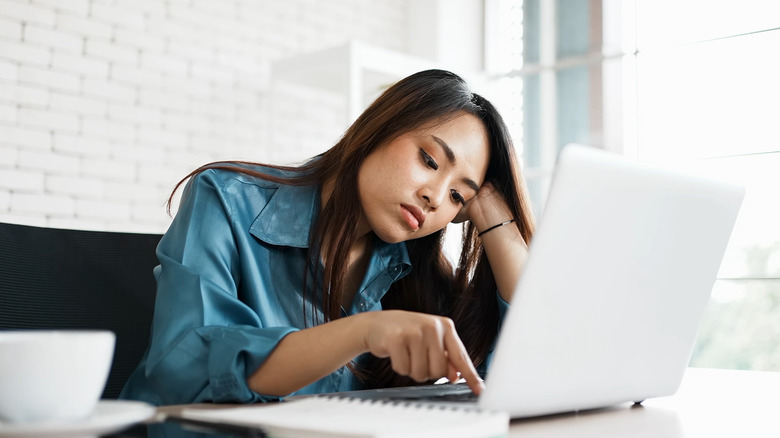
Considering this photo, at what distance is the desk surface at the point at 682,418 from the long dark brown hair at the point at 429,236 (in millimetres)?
455

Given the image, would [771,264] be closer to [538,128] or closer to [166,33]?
[538,128]

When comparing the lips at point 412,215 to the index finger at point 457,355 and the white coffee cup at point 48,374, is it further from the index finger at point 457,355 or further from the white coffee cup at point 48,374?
the white coffee cup at point 48,374

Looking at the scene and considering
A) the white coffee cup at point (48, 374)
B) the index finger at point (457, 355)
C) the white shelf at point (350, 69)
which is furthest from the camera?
the white shelf at point (350, 69)

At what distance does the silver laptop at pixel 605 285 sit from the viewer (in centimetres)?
65

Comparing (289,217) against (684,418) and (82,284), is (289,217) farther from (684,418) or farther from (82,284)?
(684,418)

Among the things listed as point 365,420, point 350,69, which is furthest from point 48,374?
point 350,69

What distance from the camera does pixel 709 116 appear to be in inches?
144

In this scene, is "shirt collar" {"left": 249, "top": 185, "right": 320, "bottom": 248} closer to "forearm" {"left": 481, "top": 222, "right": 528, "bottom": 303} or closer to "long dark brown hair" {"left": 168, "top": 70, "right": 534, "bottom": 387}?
"long dark brown hair" {"left": 168, "top": 70, "right": 534, "bottom": 387}

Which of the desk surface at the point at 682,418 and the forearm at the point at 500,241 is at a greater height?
the forearm at the point at 500,241

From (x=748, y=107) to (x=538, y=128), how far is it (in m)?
1.11

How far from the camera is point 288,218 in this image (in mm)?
1236

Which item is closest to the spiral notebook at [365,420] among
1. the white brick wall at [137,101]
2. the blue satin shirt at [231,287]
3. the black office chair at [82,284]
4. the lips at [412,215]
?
the blue satin shirt at [231,287]

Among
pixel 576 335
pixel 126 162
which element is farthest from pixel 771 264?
pixel 576 335

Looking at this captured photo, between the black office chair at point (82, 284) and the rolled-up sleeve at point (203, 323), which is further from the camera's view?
the black office chair at point (82, 284)
